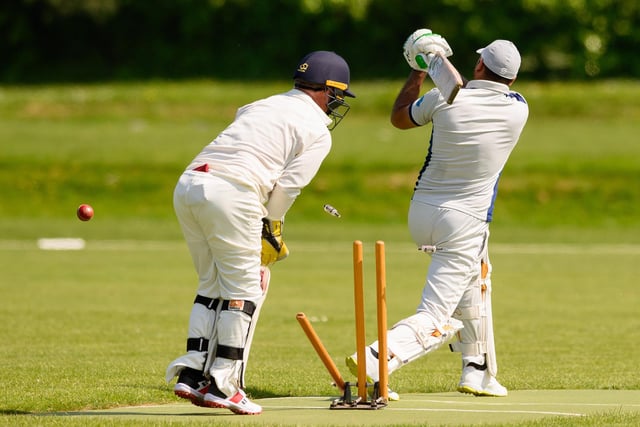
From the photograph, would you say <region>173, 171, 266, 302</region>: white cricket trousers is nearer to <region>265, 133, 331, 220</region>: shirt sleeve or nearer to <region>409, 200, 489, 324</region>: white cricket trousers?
<region>265, 133, 331, 220</region>: shirt sleeve

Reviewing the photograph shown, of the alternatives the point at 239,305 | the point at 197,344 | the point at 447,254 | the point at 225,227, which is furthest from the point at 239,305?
the point at 447,254

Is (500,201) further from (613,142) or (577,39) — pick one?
(577,39)

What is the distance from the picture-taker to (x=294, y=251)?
1944cm

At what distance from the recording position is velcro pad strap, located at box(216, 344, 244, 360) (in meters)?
6.50

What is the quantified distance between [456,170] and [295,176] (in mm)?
1075

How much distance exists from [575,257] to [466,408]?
1210cm

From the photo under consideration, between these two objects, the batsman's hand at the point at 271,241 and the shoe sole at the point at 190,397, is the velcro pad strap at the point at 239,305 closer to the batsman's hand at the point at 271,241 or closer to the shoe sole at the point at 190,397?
the batsman's hand at the point at 271,241

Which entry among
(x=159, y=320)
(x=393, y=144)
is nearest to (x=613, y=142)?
(x=393, y=144)

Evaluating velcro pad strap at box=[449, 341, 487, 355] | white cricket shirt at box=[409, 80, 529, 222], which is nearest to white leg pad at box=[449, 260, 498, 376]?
velcro pad strap at box=[449, 341, 487, 355]

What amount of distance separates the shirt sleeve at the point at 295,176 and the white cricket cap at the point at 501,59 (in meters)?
1.16

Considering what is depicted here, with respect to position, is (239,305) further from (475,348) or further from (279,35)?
(279,35)

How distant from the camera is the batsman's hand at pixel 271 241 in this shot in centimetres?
673

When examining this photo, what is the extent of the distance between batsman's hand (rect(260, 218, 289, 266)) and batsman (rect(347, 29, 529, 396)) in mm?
752

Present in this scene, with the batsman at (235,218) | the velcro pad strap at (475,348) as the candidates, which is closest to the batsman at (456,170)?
the velcro pad strap at (475,348)
